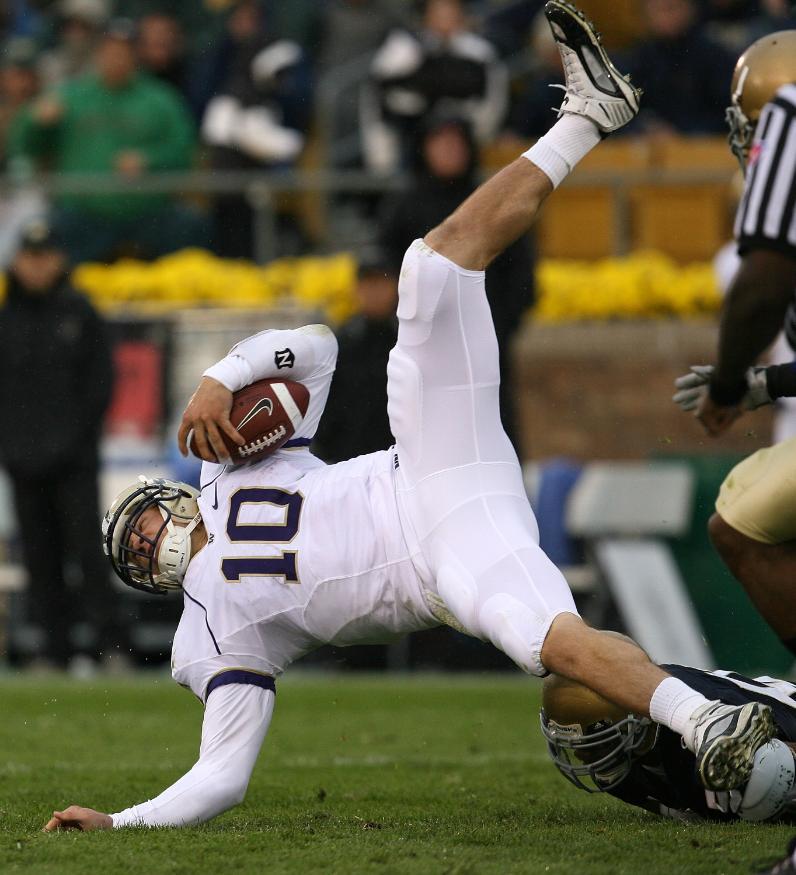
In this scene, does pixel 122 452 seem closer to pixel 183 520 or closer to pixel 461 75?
pixel 461 75

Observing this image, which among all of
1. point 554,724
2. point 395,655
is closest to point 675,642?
point 395,655

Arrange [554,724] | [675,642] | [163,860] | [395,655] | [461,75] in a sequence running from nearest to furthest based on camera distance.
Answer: [163,860], [554,724], [675,642], [395,655], [461,75]

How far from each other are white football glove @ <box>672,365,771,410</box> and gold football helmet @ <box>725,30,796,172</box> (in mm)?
604

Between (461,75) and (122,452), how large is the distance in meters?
2.92

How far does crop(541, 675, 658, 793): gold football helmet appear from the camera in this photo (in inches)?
177

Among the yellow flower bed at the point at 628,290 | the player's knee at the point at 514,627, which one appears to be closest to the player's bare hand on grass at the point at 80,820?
the player's knee at the point at 514,627

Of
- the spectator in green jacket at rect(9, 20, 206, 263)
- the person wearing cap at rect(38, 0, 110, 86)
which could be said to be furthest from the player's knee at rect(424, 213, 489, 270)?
the person wearing cap at rect(38, 0, 110, 86)

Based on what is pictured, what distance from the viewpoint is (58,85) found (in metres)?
11.4

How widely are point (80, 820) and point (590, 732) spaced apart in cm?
130

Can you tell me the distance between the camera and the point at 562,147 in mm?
4676

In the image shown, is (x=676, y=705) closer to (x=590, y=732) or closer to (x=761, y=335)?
(x=590, y=732)

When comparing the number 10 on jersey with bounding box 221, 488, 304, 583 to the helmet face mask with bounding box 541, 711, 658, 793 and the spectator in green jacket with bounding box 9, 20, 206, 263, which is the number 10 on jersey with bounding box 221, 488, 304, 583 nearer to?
the helmet face mask with bounding box 541, 711, 658, 793

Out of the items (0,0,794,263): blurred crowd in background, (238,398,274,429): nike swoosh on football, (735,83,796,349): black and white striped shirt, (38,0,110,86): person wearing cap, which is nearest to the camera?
(735,83,796,349): black and white striped shirt

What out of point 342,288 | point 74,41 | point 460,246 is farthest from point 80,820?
point 74,41
